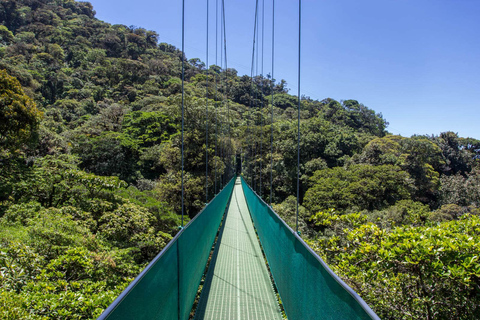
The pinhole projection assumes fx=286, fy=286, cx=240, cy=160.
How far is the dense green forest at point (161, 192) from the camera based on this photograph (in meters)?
3.09

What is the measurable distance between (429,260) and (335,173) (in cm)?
1675

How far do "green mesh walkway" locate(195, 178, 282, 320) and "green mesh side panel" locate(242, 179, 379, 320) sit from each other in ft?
1.41

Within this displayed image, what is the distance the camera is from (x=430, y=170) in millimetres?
21312

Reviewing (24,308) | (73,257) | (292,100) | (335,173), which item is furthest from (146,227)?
(292,100)

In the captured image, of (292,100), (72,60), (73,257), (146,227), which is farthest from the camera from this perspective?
(292,100)

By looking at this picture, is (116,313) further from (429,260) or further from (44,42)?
(44,42)

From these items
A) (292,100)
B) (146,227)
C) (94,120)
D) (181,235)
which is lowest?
(146,227)

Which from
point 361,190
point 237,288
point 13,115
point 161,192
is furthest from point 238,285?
point 361,190

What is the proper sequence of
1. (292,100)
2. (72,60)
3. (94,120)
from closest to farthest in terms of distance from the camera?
1. (94,120)
2. (72,60)
3. (292,100)

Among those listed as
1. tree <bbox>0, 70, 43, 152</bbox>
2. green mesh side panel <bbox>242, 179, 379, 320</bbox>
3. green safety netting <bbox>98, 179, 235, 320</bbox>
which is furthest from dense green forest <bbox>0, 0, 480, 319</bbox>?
green safety netting <bbox>98, 179, 235, 320</bbox>

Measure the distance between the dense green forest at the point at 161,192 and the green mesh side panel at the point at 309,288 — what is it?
1.06 meters

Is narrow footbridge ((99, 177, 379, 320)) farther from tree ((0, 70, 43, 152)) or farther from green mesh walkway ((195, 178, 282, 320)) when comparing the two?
tree ((0, 70, 43, 152))

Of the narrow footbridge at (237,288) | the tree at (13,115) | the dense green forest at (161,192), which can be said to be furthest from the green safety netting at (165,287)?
the tree at (13,115)

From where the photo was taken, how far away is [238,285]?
401cm
